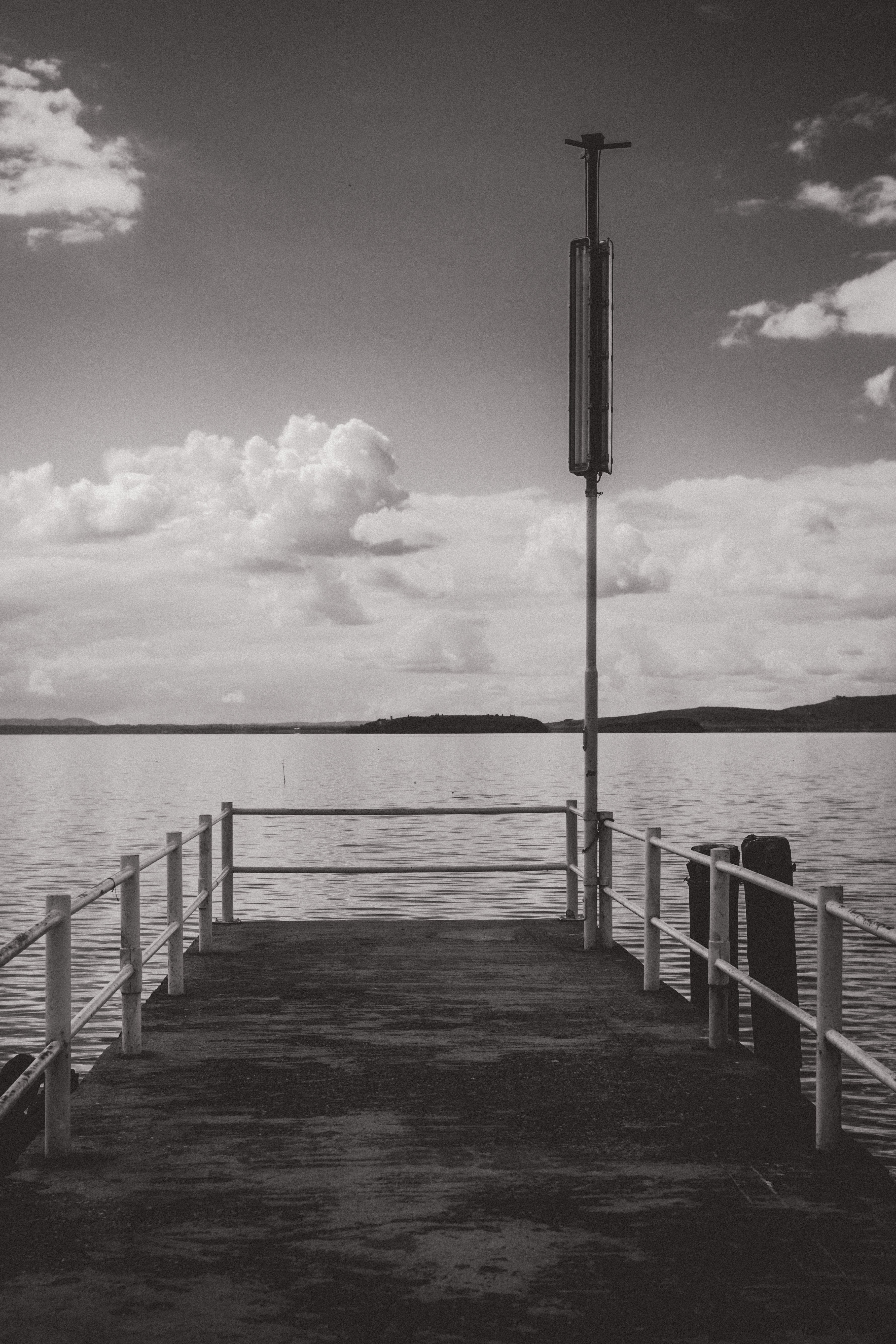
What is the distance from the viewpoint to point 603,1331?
12.5 feet

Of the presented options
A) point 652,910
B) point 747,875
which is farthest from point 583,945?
point 747,875

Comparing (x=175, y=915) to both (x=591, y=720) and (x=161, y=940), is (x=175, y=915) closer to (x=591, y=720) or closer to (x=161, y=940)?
(x=161, y=940)

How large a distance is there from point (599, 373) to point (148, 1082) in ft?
22.6

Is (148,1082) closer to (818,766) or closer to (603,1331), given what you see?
(603,1331)

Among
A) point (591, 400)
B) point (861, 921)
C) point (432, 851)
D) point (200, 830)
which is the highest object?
point (591, 400)

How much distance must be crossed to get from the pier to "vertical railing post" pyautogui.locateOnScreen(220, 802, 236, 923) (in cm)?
252

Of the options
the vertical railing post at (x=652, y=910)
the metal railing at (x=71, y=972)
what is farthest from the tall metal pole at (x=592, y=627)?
the metal railing at (x=71, y=972)

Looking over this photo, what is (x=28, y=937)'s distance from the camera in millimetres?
5055

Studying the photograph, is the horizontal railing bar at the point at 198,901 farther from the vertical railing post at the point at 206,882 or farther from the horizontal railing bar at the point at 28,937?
the horizontal railing bar at the point at 28,937

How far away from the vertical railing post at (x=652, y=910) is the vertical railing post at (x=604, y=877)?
1.61 metres

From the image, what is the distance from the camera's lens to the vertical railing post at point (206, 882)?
33.5ft

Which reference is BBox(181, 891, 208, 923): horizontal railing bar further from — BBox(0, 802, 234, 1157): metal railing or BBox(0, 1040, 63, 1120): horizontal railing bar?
BBox(0, 1040, 63, 1120): horizontal railing bar

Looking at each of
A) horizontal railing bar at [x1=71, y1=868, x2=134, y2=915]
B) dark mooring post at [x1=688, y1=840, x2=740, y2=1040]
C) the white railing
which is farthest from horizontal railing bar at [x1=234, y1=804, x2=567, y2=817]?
horizontal railing bar at [x1=71, y1=868, x2=134, y2=915]

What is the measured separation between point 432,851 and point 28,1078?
111 ft
